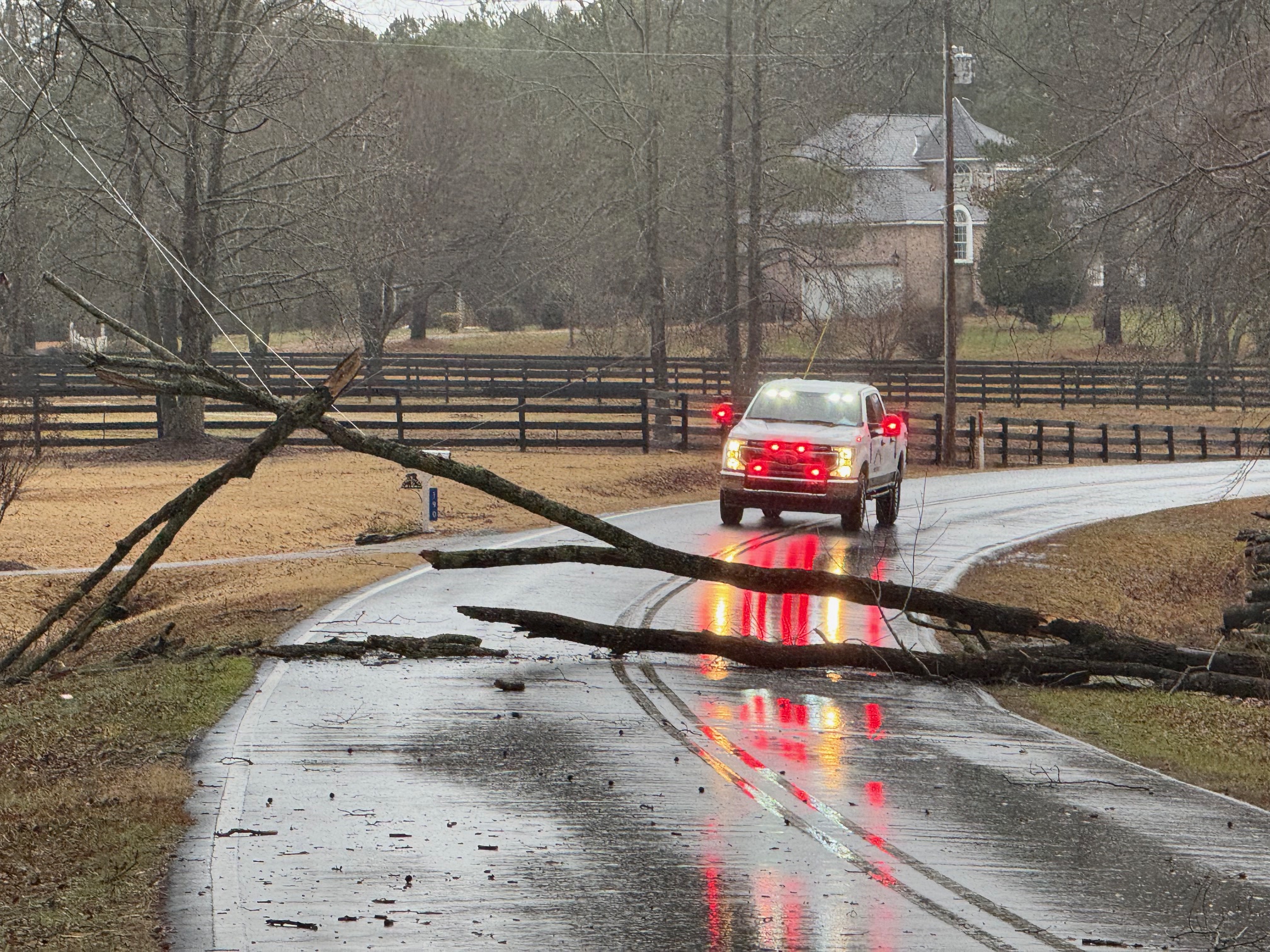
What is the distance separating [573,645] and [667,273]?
47.7 m

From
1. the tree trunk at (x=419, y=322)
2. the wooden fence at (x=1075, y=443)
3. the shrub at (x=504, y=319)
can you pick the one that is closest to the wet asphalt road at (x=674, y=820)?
the wooden fence at (x=1075, y=443)

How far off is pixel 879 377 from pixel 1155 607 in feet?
113

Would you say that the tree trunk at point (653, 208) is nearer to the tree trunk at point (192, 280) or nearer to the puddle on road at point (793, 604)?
the tree trunk at point (192, 280)

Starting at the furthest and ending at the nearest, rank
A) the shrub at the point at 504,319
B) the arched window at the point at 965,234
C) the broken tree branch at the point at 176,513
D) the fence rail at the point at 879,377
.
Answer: the shrub at the point at 504,319 → the arched window at the point at 965,234 → the fence rail at the point at 879,377 → the broken tree branch at the point at 176,513

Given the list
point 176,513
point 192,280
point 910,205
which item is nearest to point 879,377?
point 910,205

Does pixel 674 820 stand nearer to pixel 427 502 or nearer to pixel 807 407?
pixel 807 407

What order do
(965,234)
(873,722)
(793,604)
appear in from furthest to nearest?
(965,234), (793,604), (873,722)

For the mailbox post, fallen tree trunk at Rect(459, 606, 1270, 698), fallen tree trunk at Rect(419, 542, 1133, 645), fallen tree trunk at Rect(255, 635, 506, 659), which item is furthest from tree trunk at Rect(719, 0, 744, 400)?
fallen tree trunk at Rect(419, 542, 1133, 645)

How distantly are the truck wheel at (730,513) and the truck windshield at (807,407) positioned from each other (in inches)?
49.2

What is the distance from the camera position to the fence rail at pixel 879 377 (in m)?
50.1

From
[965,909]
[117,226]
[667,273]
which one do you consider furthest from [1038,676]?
[667,273]

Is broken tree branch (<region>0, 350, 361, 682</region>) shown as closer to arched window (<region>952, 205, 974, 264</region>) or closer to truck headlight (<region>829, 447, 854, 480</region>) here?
truck headlight (<region>829, 447, 854, 480</region>)

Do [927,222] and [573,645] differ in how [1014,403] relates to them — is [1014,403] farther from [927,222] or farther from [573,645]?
[573,645]

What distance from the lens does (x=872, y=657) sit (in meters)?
12.8
